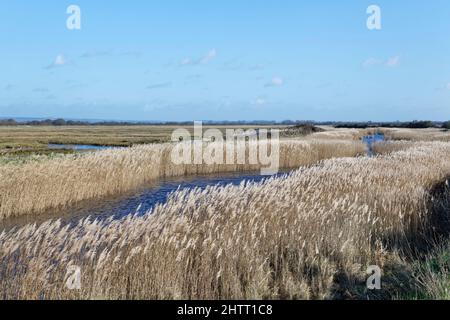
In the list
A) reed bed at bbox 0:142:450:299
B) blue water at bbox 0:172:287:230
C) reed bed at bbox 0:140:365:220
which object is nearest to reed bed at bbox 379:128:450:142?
reed bed at bbox 0:140:365:220

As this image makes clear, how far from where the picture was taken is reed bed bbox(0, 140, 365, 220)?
10.8m

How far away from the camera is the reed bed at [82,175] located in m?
10.8

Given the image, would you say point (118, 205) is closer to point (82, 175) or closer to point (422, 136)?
point (82, 175)

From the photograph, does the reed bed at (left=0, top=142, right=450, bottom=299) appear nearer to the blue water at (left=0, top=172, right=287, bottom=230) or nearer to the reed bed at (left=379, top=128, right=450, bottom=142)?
the blue water at (left=0, top=172, right=287, bottom=230)

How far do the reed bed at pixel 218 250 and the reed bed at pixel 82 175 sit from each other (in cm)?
546

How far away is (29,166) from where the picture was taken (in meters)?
11.6

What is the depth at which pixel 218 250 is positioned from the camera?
16.3 ft

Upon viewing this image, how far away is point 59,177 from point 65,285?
8904 mm

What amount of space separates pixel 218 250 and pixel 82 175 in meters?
9.68

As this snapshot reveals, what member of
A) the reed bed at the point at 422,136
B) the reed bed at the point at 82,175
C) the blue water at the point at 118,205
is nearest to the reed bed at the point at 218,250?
the blue water at the point at 118,205

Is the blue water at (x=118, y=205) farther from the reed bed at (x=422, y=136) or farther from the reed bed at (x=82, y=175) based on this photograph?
the reed bed at (x=422, y=136)

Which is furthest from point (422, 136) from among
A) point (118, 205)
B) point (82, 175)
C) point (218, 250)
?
point (218, 250)
